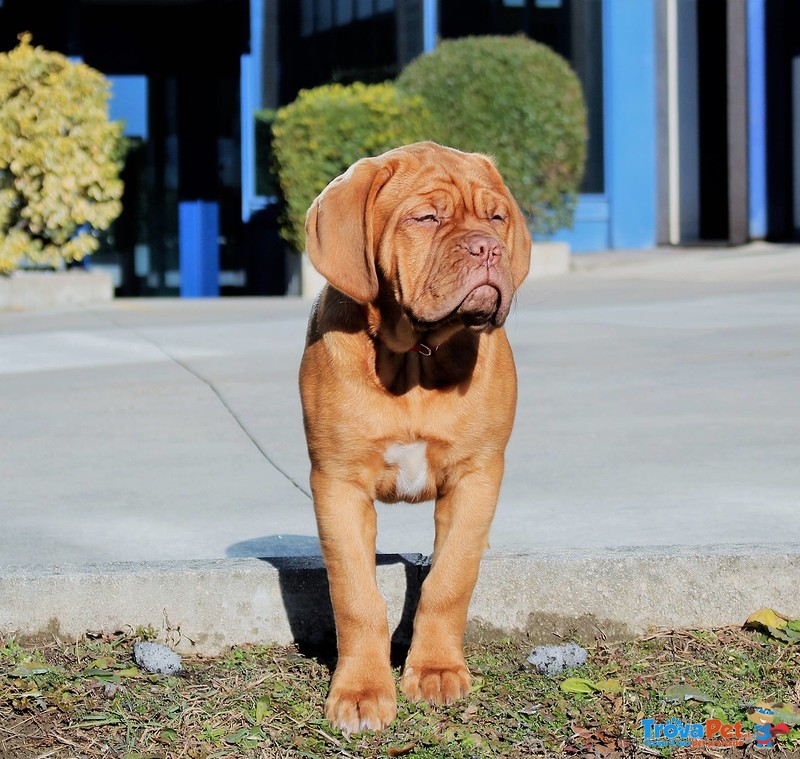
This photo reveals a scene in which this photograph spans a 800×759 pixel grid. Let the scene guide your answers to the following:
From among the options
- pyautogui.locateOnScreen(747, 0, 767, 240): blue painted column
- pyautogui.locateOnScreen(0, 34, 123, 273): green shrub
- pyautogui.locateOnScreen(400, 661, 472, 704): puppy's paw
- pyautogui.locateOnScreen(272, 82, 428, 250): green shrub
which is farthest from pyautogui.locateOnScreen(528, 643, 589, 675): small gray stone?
pyautogui.locateOnScreen(747, 0, 767, 240): blue painted column

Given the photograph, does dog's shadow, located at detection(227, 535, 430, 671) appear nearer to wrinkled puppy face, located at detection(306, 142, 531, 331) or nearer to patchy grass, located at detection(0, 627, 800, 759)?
patchy grass, located at detection(0, 627, 800, 759)

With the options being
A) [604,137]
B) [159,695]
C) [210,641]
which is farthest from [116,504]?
[604,137]

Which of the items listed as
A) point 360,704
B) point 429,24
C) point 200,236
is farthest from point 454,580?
point 200,236

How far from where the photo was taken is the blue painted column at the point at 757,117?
53.8 feet

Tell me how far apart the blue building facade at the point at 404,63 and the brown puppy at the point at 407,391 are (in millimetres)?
12012

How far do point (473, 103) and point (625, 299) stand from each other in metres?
3.25

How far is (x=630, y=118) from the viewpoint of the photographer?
649 inches

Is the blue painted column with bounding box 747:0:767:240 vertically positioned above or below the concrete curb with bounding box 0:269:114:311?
above

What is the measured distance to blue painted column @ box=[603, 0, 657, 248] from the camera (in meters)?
16.3

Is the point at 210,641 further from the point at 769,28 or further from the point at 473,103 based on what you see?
the point at 769,28

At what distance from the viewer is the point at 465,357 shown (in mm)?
3393

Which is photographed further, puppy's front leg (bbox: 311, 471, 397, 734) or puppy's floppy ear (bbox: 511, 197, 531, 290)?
puppy's floppy ear (bbox: 511, 197, 531, 290)

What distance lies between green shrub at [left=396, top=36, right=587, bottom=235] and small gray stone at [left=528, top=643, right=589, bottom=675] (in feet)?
34.6

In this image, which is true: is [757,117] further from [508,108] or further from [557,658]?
[557,658]
